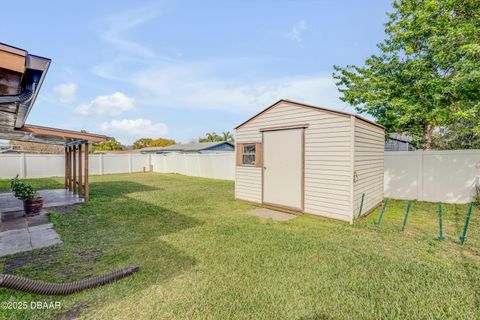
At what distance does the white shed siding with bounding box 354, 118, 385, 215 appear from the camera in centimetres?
519

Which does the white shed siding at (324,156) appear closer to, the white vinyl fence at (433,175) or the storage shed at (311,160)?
the storage shed at (311,160)

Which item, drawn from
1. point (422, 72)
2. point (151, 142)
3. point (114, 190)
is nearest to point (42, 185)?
point (114, 190)

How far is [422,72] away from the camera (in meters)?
7.21

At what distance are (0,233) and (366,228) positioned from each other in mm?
7121

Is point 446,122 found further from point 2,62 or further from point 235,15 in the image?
point 2,62

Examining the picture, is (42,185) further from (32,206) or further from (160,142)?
(160,142)

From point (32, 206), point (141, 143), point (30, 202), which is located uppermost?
point (141, 143)

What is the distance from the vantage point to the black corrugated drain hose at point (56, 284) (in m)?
2.02

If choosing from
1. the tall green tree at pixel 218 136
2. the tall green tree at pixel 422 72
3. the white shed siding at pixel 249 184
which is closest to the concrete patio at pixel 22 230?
the white shed siding at pixel 249 184

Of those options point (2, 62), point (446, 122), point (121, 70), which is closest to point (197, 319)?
point (2, 62)

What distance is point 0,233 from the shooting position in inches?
170

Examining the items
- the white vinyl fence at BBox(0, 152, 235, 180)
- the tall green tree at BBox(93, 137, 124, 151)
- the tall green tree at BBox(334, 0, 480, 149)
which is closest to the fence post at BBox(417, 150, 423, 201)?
the tall green tree at BBox(334, 0, 480, 149)

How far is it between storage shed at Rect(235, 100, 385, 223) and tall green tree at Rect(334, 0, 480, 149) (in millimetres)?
1688

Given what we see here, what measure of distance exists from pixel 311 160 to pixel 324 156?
334 millimetres
